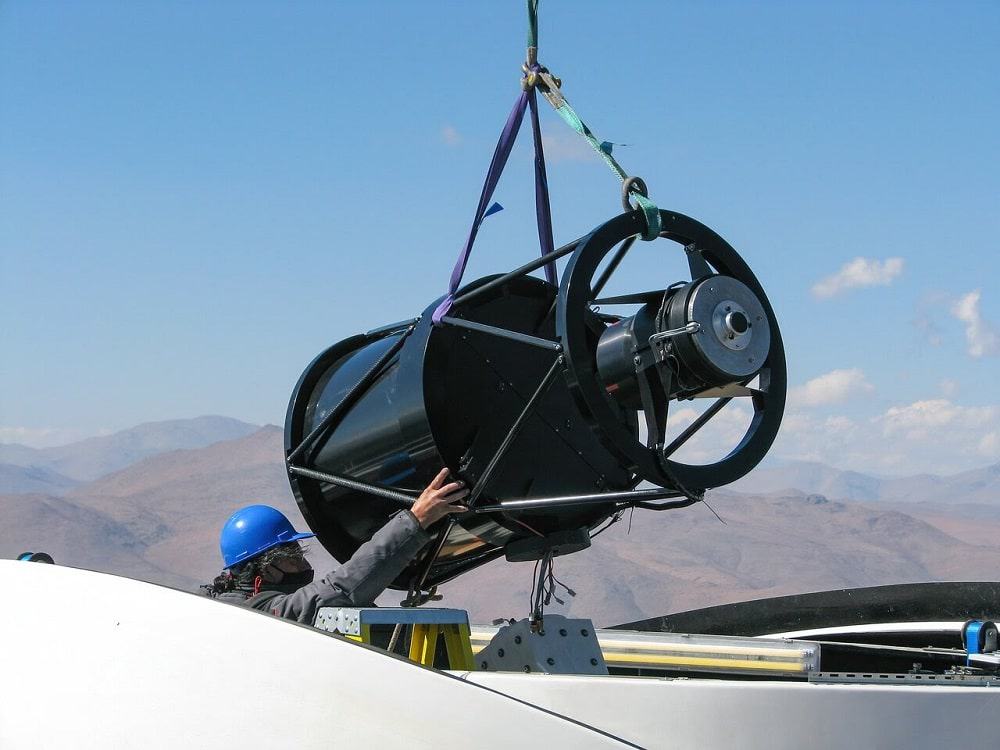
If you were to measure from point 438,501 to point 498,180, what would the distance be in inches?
45.4

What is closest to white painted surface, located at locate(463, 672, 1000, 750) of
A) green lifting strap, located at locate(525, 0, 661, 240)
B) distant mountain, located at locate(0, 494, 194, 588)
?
green lifting strap, located at locate(525, 0, 661, 240)

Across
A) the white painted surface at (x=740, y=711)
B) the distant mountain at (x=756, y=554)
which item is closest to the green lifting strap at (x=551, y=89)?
the white painted surface at (x=740, y=711)

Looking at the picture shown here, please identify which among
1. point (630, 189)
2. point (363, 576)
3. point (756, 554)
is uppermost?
point (756, 554)

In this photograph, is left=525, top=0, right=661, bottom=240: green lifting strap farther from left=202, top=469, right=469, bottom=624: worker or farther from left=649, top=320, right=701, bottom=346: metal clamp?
left=202, top=469, right=469, bottom=624: worker

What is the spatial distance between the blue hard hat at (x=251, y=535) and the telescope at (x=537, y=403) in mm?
283

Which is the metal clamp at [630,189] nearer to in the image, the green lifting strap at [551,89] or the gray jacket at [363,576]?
the green lifting strap at [551,89]

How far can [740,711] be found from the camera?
117 inches

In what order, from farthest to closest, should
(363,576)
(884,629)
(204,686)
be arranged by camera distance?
(884,629), (363,576), (204,686)

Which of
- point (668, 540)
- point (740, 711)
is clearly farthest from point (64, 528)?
point (740, 711)

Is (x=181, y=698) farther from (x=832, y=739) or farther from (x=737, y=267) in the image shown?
(x=737, y=267)

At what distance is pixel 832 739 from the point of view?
3016 mm

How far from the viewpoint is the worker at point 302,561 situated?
3.60m

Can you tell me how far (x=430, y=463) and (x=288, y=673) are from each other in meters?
0.98

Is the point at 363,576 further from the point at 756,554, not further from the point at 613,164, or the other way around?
the point at 756,554
